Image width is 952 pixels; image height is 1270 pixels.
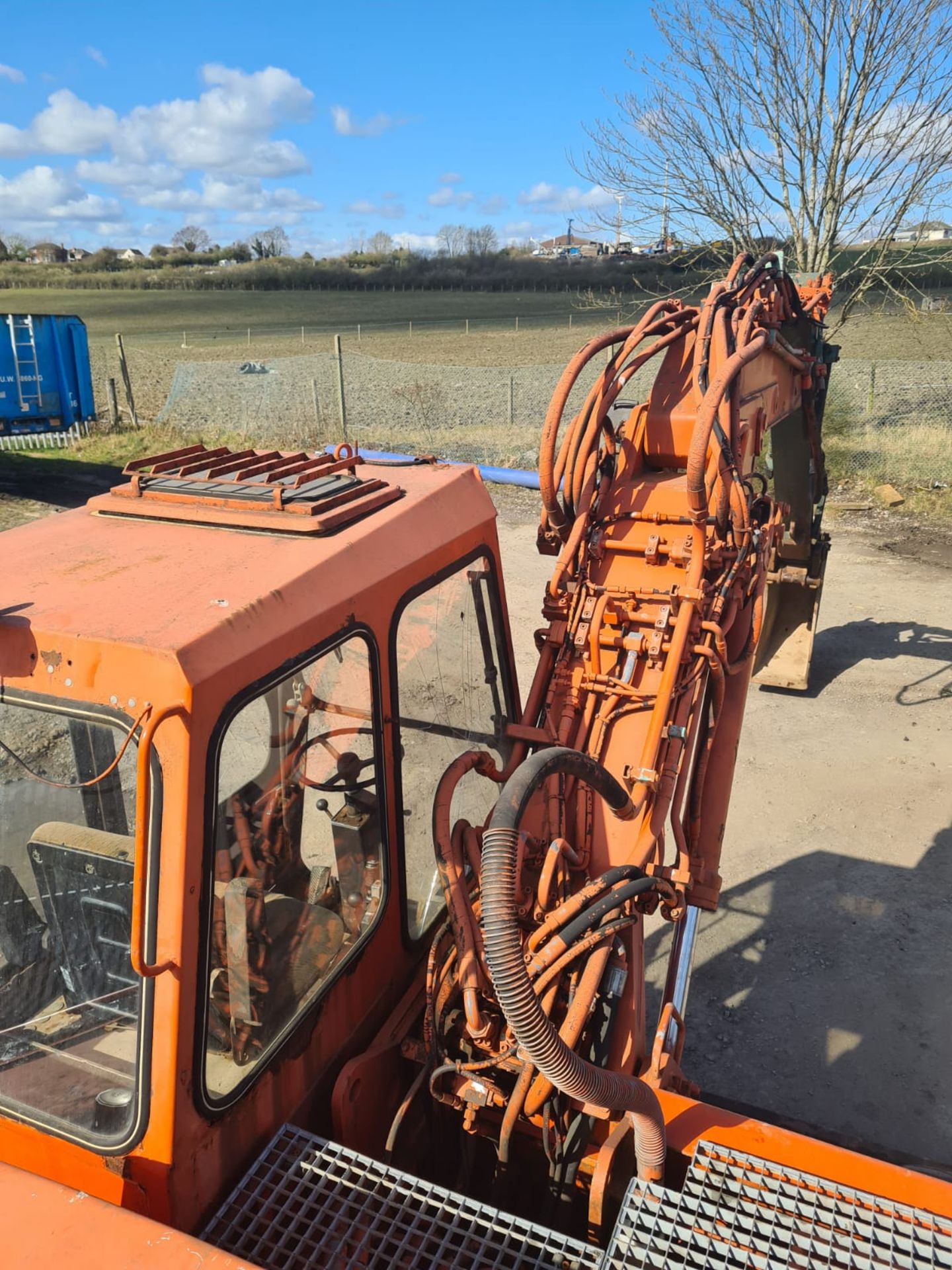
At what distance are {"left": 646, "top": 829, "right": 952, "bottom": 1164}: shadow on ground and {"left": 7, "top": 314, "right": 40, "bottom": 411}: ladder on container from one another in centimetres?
1294

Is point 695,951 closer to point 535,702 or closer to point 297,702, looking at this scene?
point 535,702

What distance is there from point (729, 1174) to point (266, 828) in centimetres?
128

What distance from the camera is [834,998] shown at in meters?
4.73

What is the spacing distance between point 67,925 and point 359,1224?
93 centimetres

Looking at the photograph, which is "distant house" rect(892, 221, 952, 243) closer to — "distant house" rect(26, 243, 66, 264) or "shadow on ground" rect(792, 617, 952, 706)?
"shadow on ground" rect(792, 617, 952, 706)

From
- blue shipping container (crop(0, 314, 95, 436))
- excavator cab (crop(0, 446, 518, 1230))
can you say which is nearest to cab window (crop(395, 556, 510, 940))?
excavator cab (crop(0, 446, 518, 1230))

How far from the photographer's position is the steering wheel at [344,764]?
2.45 metres

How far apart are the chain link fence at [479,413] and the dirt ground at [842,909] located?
5.90 m

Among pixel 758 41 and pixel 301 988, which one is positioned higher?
pixel 758 41

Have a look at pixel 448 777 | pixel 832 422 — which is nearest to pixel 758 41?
pixel 832 422

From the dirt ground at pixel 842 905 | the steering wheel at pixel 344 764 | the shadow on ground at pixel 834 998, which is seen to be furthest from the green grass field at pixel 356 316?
the steering wheel at pixel 344 764

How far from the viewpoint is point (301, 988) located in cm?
232

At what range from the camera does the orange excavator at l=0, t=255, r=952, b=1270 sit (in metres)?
1.92

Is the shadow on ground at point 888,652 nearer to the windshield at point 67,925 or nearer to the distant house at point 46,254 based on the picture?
the windshield at point 67,925
